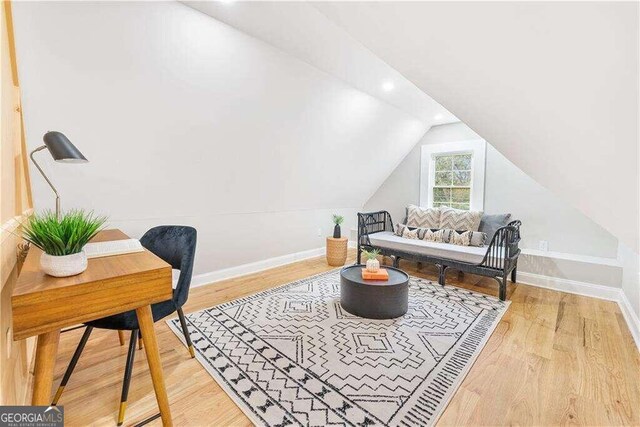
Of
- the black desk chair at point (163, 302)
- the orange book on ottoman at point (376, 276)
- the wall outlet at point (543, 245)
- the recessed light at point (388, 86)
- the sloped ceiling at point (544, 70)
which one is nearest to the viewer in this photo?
the sloped ceiling at point (544, 70)

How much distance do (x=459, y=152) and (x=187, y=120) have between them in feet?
12.7

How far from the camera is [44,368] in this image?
1.04m

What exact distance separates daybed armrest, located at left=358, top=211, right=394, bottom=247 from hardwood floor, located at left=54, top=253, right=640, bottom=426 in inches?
82.3

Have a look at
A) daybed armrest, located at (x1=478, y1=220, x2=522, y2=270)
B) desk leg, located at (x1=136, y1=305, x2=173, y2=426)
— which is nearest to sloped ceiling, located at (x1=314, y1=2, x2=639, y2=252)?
daybed armrest, located at (x1=478, y1=220, x2=522, y2=270)

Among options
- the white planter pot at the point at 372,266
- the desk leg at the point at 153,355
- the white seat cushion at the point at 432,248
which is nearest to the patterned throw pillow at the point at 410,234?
the white seat cushion at the point at 432,248

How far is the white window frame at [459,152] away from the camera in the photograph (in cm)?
411

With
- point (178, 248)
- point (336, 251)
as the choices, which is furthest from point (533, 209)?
point (178, 248)

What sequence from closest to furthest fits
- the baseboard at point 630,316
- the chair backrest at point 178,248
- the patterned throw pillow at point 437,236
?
the chair backrest at point 178,248, the baseboard at point 630,316, the patterned throw pillow at point 437,236

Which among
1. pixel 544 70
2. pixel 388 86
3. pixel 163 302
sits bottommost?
pixel 163 302

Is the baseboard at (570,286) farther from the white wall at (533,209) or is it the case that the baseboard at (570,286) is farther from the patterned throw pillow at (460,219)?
the patterned throw pillow at (460,219)

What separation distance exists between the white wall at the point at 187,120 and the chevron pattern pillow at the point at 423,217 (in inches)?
49.6

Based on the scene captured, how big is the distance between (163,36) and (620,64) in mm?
2382

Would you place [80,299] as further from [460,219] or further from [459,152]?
[459,152]

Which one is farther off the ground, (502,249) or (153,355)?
(502,249)
